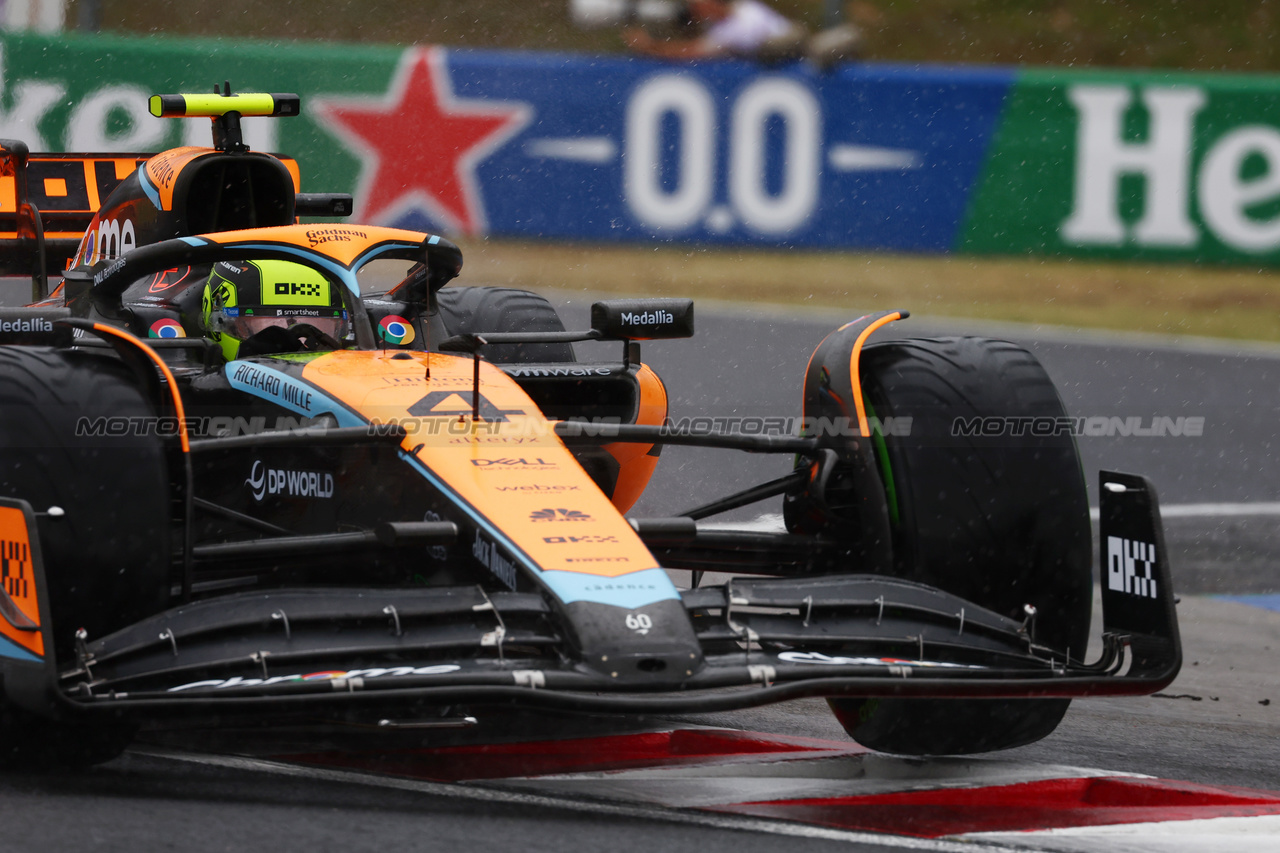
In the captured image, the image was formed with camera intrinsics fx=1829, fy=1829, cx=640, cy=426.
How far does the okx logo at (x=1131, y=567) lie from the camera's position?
183 inches

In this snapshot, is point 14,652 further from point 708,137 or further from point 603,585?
point 708,137

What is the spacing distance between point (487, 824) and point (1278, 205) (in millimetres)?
13550

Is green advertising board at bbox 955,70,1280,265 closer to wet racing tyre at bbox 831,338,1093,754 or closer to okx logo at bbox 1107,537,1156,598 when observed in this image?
wet racing tyre at bbox 831,338,1093,754

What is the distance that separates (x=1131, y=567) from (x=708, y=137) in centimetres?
1153

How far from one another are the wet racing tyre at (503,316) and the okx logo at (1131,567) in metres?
2.62

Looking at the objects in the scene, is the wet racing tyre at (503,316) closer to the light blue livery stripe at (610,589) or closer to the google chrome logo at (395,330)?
the google chrome logo at (395,330)

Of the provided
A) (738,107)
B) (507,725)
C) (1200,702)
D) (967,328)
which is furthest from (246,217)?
(738,107)

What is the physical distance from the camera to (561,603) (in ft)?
13.8

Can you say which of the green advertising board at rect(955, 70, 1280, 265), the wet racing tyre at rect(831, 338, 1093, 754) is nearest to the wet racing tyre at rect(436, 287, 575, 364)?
the wet racing tyre at rect(831, 338, 1093, 754)

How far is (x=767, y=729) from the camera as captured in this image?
215 inches

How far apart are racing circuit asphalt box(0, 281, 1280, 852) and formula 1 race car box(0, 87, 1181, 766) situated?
25 centimetres

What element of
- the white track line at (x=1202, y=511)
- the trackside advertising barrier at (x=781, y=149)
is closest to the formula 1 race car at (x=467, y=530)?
the white track line at (x=1202, y=511)

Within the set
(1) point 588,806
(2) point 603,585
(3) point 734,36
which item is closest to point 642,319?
(2) point 603,585

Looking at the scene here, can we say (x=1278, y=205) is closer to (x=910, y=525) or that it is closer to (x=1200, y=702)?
(x=1200, y=702)
